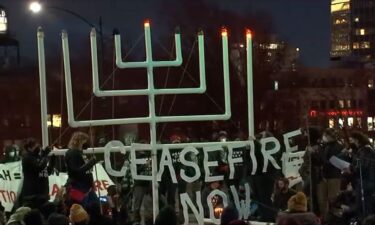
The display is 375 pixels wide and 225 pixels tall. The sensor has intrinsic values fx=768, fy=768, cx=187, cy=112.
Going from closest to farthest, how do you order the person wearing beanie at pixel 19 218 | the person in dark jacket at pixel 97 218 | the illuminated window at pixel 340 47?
the person wearing beanie at pixel 19 218
the person in dark jacket at pixel 97 218
the illuminated window at pixel 340 47

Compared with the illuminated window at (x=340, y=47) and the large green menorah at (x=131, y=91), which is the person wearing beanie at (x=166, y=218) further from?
the illuminated window at (x=340, y=47)

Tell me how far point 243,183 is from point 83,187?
2045 millimetres

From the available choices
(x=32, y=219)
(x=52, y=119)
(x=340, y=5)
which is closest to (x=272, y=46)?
(x=52, y=119)

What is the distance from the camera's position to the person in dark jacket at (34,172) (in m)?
8.98

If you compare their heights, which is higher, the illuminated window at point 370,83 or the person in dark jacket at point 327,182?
the illuminated window at point 370,83

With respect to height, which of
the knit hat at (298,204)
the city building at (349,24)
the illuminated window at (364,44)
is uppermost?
the city building at (349,24)

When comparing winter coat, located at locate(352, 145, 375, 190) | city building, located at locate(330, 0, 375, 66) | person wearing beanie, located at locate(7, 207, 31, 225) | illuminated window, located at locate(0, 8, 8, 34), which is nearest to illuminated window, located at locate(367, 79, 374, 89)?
city building, located at locate(330, 0, 375, 66)

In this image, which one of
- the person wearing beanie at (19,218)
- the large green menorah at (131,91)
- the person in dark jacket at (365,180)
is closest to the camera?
the person wearing beanie at (19,218)

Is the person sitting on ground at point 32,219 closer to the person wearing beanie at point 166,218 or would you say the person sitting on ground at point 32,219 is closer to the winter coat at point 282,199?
the person wearing beanie at point 166,218

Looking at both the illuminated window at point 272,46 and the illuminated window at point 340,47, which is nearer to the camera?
the illuminated window at point 272,46

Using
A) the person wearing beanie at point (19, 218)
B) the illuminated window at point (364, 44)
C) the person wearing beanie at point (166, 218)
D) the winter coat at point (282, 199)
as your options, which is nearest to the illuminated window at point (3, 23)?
the illuminated window at point (364, 44)

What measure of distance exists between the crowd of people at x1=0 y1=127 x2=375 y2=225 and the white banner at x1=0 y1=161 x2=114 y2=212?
223 millimetres

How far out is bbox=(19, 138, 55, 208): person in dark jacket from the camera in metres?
8.98

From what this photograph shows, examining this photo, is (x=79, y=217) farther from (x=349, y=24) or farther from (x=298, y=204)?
(x=349, y=24)
